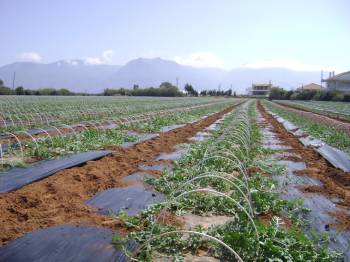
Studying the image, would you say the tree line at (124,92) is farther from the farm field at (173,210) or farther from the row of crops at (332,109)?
the farm field at (173,210)

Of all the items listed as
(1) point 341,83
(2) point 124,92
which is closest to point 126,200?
(2) point 124,92

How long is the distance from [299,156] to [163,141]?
4.46 meters

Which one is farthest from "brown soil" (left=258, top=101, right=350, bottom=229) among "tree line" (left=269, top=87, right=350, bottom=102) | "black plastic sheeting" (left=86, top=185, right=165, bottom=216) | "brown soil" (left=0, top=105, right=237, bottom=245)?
"tree line" (left=269, top=87, right=350, bottom=102)

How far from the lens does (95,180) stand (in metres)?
8.09

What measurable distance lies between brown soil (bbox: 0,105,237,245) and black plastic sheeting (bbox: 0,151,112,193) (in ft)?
0.57

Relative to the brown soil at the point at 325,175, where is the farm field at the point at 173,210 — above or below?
above

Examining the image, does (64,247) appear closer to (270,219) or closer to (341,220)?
(270,219)

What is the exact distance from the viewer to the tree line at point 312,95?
2670 inches

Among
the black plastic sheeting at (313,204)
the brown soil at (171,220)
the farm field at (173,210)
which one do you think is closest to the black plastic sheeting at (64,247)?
the farm field at (173,210)

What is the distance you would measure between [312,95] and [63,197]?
7906cm

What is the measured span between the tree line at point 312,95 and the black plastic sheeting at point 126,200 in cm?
6285

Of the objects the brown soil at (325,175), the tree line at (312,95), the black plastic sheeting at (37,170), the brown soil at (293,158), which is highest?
the tree line at (312,95)

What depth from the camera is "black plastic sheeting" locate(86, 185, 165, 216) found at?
6315 mm

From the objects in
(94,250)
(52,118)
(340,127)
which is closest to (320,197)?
(94,250)
